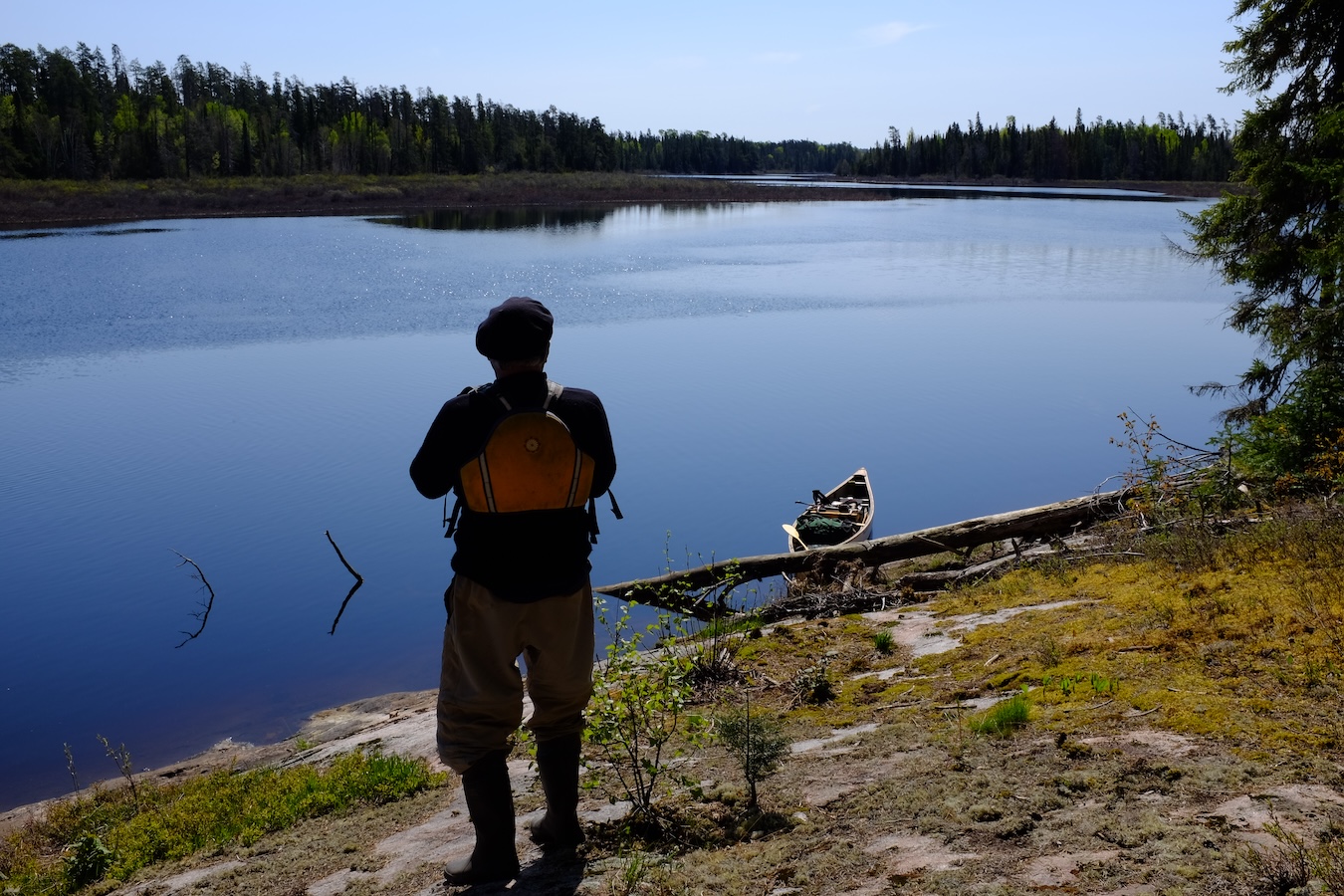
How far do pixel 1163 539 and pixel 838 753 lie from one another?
4.35 metres

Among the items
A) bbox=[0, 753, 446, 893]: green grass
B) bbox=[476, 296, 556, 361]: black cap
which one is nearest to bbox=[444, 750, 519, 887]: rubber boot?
bbox=[476, 296, 556, 361]: black cap

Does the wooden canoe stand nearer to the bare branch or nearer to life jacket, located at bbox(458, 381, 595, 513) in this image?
the bare branch

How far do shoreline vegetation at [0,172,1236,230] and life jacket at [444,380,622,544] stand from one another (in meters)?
74.1

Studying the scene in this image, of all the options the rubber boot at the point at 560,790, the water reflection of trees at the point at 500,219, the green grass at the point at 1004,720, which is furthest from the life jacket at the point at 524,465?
the water reflection of trees at the point at 500,219

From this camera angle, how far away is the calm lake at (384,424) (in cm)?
1104

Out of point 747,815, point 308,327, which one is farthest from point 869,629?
point 308,327

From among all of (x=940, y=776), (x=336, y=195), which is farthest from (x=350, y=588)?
(x=336, y=195)

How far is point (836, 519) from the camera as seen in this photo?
13.2 m

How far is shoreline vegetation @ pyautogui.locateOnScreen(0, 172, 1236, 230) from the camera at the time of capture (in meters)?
73.8

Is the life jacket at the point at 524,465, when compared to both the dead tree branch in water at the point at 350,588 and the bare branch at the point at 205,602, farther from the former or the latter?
the bare branch at the point at 205,602

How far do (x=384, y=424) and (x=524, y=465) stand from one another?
15786 millimetres

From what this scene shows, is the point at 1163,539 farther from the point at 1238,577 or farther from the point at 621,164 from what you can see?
the point at 621,164

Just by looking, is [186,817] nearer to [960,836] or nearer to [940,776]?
[940,776]

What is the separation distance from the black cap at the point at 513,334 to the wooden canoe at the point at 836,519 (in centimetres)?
822
